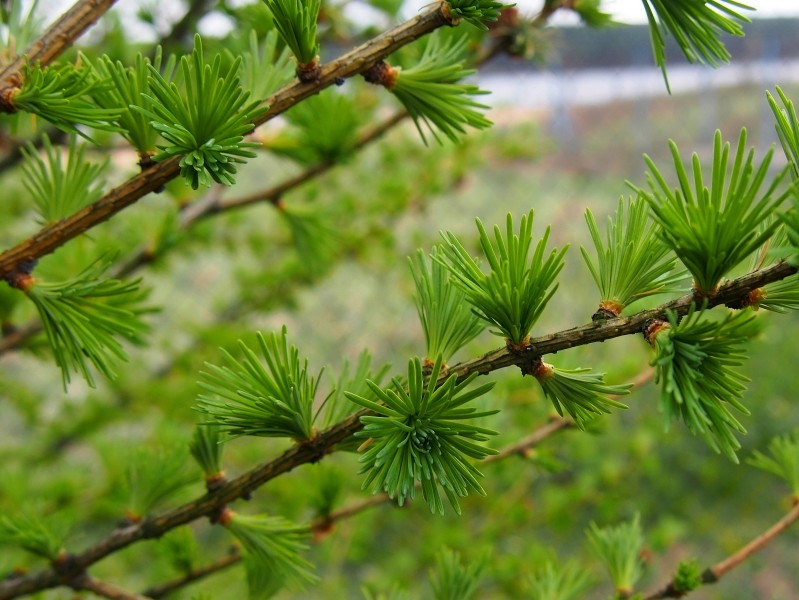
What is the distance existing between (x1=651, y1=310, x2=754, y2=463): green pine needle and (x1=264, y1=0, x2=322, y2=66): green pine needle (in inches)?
5.1

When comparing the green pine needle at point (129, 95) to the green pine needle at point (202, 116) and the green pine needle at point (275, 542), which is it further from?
the green pine needle at point (275, 542)

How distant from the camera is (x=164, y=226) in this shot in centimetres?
41

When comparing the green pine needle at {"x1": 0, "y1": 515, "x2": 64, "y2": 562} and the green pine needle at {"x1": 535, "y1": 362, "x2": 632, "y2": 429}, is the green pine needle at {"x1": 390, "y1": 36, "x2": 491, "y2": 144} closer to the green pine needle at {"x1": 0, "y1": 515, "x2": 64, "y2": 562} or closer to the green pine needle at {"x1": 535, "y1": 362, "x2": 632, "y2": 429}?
the green pine needle at {"x1": 535, "y1": 362, "x2": 632, "y2": 429}

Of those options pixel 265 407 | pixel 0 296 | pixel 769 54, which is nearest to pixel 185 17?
pixel 0 296

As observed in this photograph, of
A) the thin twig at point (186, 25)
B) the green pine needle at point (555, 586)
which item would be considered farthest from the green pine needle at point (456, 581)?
the thin twig at point (186, 25)

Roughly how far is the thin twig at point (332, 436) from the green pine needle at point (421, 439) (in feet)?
0.05

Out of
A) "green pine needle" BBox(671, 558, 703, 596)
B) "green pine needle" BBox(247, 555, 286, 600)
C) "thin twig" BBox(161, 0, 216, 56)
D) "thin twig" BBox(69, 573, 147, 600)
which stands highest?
"thin twig" BBox(161, 0, 216, 56)

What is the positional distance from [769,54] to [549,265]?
125 cm

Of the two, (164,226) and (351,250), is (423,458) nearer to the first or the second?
(164,226)

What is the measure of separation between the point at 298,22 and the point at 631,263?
0.12m

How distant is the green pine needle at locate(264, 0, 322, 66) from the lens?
0.21m

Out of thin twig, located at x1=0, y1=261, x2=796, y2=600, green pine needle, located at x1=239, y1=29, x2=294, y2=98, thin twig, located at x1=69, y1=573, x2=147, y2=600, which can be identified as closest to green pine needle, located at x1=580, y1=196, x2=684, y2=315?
thin twig, located at x1=0, y1=261, x2=796, y2=600

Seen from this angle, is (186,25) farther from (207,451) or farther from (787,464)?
(787,464)

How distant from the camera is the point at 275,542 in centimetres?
27
